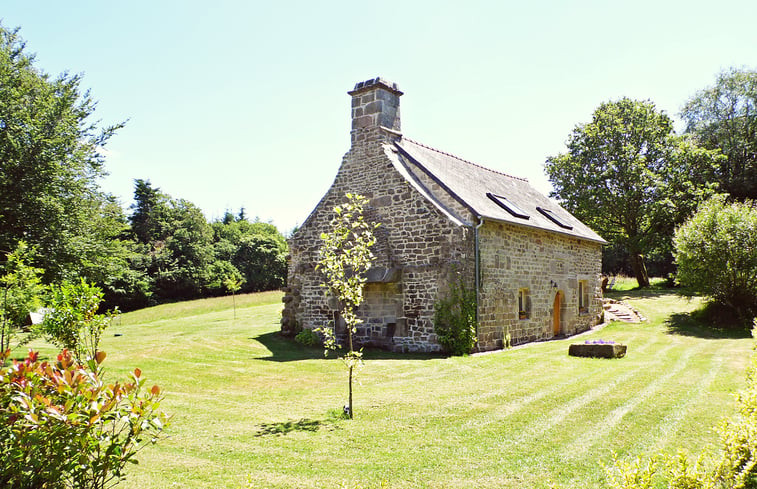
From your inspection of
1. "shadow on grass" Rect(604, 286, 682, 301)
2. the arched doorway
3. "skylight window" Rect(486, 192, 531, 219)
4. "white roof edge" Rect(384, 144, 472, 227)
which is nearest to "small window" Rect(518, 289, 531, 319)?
"skylight window" Rect(486, 192, 531, 219)

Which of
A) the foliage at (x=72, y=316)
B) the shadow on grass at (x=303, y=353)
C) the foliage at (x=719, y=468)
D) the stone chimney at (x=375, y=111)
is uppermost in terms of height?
the stone chimney at (x=375, y=111)

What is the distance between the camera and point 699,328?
61.8 ft

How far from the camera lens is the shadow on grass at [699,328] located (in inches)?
676

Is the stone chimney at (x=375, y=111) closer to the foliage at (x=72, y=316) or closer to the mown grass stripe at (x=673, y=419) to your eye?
the foliage at (x=72, y=316)

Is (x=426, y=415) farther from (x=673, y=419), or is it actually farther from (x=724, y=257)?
(x=724, y=257)

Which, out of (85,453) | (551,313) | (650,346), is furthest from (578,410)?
(551,313)

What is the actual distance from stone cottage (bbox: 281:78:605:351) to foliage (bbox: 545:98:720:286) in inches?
622

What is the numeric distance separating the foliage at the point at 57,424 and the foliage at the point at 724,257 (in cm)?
2101

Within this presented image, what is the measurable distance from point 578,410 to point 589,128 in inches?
1229

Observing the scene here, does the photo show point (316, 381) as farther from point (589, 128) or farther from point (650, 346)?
point (589, 128)

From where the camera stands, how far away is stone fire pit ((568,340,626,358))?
12.2 metres

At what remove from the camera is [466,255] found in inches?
532

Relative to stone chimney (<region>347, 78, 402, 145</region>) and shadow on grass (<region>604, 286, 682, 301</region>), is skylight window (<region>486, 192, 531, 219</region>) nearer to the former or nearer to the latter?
stone chimney (<region>347, 78, 402, 145</region>)

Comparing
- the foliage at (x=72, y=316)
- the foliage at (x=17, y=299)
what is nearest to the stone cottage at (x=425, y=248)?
the foliage at (x=17, y=299)
